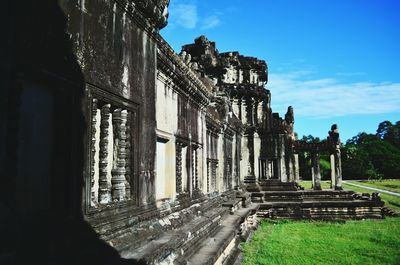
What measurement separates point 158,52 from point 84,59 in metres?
1.89

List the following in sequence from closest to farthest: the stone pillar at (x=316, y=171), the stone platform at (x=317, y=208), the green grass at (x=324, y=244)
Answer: the green grass at (x=324, y=244), the stone platform at (x=317, y=208), the stone pillar at (x=316, y=171)

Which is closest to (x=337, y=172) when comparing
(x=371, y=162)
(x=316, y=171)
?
(x=316, y=171)

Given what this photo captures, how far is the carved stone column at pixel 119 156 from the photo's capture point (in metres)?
3.29

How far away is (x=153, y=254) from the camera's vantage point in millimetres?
3139

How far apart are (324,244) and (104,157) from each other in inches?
355

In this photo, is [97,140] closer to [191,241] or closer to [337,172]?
[191,241]

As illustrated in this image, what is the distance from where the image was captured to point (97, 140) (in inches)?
122

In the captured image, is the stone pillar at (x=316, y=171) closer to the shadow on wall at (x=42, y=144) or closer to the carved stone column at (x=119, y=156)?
the carved stone column at (x=119, y=156)

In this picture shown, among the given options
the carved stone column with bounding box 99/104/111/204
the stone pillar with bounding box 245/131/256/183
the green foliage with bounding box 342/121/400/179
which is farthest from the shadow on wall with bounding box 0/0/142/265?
the green foliage with bounding box 342/121/400/179

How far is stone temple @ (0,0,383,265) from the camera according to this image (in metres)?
2.04

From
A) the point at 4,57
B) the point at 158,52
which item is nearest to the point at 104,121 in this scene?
the point at 4,57

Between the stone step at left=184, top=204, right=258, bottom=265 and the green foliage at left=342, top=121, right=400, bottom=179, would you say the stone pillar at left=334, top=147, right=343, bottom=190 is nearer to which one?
the stone step at left=184, top=204, right=258, bottom=265

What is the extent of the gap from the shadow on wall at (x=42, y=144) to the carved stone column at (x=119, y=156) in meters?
0.65

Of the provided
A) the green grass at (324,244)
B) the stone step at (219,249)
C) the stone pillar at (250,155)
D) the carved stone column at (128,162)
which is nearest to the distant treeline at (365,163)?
the stone pillar at (250,155)
